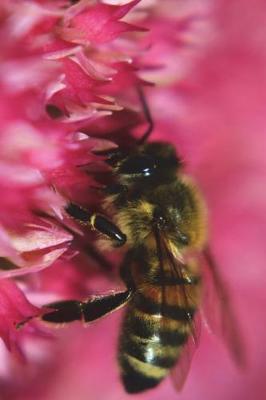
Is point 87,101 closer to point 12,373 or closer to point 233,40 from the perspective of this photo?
point 12,373

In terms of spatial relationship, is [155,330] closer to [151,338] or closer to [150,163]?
[151,338]

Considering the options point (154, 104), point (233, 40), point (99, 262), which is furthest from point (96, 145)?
point (233, 40)

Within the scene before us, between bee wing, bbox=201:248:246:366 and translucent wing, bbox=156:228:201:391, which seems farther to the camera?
bee wing, bbox=201:248:246:366

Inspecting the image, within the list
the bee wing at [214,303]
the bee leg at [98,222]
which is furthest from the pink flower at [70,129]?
the bee wing at [214,303]

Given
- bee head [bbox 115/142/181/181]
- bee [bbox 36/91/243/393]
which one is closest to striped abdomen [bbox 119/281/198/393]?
bee [bbox 36/91/243/393]

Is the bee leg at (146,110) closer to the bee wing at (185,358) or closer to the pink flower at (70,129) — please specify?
the pink flower at (70,129)

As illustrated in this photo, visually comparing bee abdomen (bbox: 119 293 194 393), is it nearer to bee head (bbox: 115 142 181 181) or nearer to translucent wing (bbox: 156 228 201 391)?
translucent wing (bbox: 156 228 201 391)

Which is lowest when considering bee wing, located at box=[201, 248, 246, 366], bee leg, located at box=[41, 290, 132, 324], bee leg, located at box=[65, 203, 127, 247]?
bee wing, located at box=[201, 248, 246, 366]

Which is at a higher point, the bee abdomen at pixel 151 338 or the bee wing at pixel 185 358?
the bee abdomen at pixel 151 338
